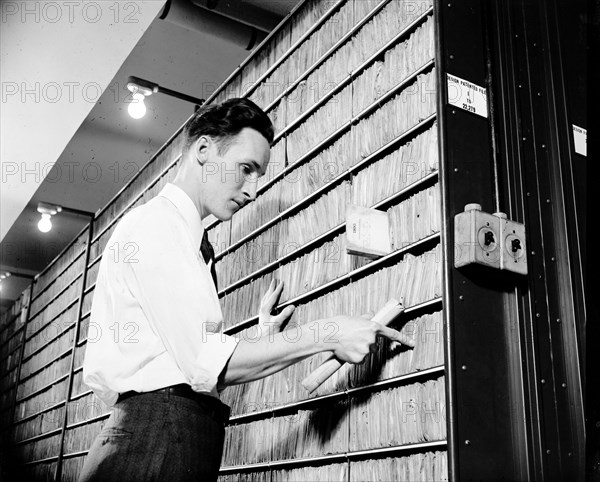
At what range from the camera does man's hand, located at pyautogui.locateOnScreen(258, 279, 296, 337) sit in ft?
7.95

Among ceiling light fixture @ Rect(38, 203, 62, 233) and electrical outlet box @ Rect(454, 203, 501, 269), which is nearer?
electrical outlet box @ Rect(454, 203, 501, 269)

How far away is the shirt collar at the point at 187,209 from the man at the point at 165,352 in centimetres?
7

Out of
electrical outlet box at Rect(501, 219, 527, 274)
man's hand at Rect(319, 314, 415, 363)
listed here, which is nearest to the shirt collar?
man's hand at Rect(319, 314, 415, 363)

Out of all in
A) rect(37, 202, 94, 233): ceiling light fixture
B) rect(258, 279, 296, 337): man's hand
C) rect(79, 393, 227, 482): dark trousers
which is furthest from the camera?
rect(37, 202, 94, 233): ceiling light fixture

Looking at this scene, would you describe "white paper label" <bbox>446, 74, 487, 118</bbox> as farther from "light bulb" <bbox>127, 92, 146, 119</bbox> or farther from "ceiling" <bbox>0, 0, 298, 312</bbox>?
"light bulb" <bbox>127, 92, 146, 119</bbox>

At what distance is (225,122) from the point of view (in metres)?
2.18

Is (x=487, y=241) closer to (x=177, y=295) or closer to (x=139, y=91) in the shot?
(x=177, y=295)

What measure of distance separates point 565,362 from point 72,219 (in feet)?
17.7

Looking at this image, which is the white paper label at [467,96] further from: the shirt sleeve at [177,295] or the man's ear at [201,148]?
the shirt sleeve at [177,295]

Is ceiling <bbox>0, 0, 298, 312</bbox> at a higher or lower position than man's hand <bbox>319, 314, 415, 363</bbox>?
higher

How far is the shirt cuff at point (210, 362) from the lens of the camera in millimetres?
1713

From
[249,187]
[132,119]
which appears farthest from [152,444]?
[132,119]

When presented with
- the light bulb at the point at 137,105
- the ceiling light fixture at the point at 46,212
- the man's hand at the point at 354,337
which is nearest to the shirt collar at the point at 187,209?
the man's hand at the point at 354,337

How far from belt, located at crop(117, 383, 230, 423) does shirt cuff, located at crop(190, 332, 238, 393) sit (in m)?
0.05
